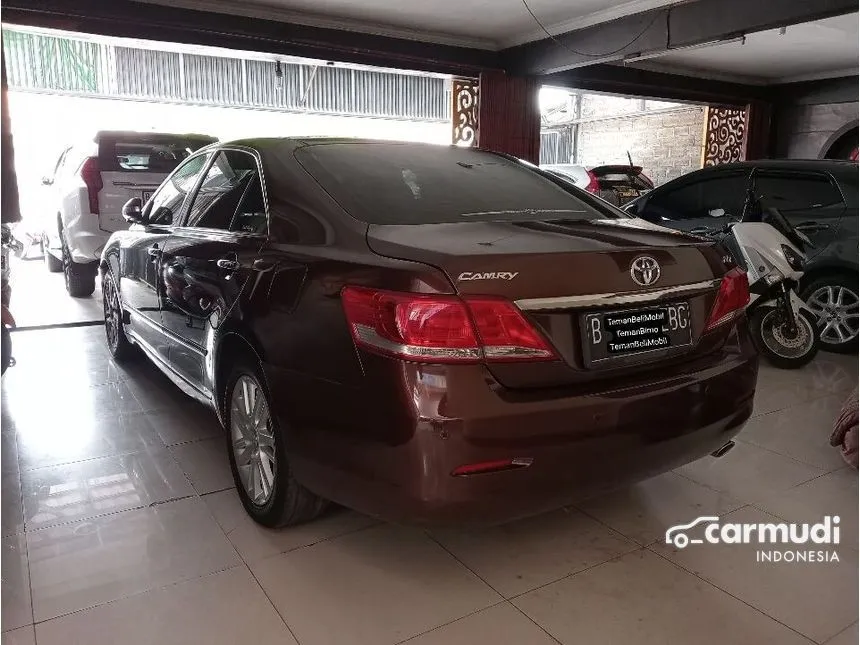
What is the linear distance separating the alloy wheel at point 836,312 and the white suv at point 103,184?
16.3 feet

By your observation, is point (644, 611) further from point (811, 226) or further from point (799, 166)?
point (799, 166)

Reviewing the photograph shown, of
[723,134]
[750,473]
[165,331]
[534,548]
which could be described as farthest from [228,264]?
[723,134]

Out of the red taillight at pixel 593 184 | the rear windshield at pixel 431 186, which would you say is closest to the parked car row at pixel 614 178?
the red taillight at pixel 593 184

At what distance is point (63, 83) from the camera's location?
865 cm

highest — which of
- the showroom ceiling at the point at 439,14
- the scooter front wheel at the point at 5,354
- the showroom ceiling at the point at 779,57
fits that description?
the showroom ceiling at the point at 779,57

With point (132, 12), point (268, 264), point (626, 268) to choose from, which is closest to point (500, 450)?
point (626, 268)

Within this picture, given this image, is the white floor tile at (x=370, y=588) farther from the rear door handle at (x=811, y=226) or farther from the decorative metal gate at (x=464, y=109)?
the decorative metal gate at (x=464, y=109)

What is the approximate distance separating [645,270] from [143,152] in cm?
544

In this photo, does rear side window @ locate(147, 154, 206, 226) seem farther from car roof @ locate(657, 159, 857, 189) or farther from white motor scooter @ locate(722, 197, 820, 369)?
car roof @ locate(657, 159, 857, 189)

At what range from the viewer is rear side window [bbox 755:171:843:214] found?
459cm

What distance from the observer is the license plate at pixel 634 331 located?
170 centimetres

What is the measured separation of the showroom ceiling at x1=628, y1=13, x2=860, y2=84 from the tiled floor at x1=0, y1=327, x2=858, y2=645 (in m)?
6.76

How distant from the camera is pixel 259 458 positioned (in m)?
2.24

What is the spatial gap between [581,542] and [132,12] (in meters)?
6.11
